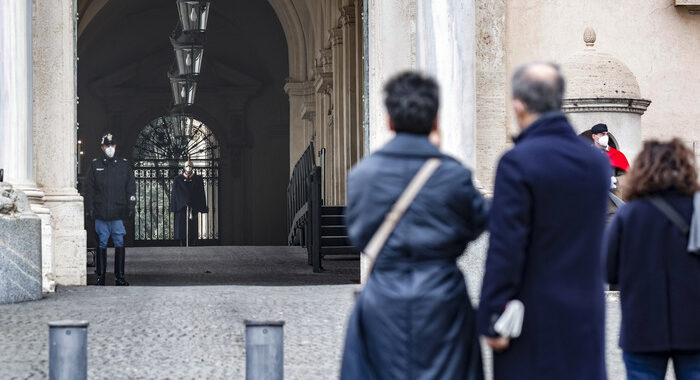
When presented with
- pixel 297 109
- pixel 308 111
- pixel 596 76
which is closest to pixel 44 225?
pixel 596 76

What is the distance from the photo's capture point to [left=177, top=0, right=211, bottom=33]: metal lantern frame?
54.1 feet

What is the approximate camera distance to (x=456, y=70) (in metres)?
12.2

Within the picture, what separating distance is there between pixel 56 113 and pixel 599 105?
565 cm

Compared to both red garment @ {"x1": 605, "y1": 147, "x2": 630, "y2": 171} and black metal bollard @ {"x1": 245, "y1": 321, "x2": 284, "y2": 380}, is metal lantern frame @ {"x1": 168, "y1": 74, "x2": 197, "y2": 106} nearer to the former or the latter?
red garment @ {"x1": 605, "y1": 147, "x2": 630, "y2": 171}

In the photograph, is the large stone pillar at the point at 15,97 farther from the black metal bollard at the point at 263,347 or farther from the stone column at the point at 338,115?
the stone column at the point at 338,115

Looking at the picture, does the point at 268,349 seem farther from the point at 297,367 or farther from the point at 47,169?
the point at 47,169

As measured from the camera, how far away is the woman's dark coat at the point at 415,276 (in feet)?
13.4

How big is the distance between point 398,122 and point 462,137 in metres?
7.98

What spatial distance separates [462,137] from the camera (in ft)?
40.0

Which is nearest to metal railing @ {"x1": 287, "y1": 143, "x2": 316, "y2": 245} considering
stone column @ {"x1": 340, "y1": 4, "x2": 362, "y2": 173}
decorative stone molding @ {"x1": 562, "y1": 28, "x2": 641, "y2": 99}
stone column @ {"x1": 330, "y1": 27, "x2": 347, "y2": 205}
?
stone column @ {"x1": 330, "y1": 27, "x2": 347, "y2": 205}

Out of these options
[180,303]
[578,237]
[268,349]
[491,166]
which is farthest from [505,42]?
[578,237]

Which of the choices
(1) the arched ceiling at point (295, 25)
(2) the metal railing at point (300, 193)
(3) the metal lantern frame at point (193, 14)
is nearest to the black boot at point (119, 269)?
(3) the metal lantern frame at point (193, 14)

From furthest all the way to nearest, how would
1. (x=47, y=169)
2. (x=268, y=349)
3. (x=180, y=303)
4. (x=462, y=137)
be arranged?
(x=47, y=169), (x=462, y=137), (x=180, y=303), (x=268, y=349)

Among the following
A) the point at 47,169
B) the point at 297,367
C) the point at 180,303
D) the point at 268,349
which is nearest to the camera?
the point at 268,349
